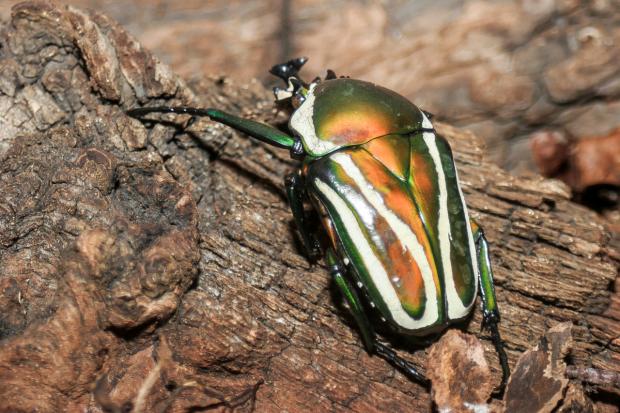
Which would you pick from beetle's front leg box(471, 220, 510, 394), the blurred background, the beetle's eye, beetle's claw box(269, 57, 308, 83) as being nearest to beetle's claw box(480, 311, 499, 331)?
beetle's front leg box(471, 220, 510, 394)

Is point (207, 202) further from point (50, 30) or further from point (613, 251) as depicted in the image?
point (613, 251)

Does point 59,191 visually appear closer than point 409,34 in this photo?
Yes

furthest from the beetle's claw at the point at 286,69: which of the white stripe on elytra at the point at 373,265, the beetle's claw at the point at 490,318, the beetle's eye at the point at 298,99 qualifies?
the beetle's claw at the point at 490,318

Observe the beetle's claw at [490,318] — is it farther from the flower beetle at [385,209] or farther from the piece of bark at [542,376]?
the piece of bark at [542,376]

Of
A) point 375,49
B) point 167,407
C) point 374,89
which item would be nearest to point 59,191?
point 167,407

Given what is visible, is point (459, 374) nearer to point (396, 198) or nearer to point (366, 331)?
point (366, 331)
